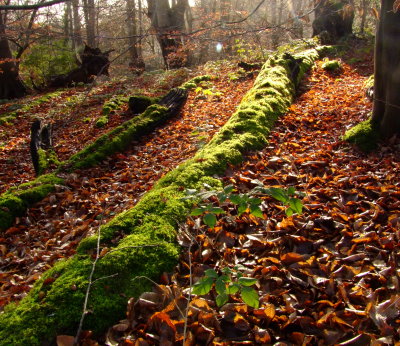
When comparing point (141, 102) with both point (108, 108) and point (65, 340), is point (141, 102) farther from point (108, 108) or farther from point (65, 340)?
point (65, 340)

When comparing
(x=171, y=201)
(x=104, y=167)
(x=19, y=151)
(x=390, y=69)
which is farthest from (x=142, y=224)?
(x=19, y=151)

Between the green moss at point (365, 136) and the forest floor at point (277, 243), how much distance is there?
12 centimetres

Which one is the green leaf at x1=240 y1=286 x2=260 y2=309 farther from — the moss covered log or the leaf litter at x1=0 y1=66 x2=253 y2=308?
the leaf litter at x1=0 y1=66 x2=253 y2=308

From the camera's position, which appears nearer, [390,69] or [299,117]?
[390,69]

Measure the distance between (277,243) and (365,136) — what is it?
2.52 meters

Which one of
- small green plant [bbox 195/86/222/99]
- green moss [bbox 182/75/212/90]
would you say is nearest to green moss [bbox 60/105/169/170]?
small green plant [bbox 195/86/222/99]

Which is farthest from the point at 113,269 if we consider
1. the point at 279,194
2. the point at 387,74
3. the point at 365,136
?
the point at 387,74

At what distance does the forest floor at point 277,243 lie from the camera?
2088 millimetres

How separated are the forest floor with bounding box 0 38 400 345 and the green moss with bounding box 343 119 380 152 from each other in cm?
12

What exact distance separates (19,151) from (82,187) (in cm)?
383

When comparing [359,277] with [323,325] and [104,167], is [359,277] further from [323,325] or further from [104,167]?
[104,167]

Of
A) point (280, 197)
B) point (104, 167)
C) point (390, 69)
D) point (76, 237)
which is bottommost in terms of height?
point (76, 237)

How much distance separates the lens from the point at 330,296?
2287mm

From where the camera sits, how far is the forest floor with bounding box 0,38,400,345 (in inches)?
82.2
